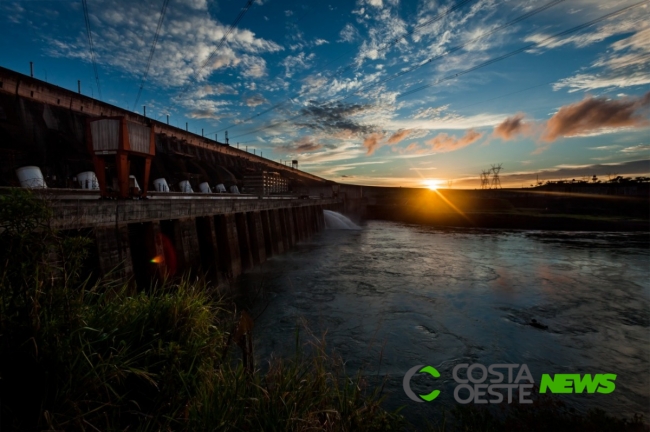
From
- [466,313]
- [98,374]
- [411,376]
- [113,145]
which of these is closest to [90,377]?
[98,374]

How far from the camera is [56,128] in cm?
2089

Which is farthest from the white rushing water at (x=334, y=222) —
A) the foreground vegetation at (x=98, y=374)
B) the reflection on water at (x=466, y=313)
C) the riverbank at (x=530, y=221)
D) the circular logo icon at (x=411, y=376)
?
the foreground vegetation at (x=98, y=374)

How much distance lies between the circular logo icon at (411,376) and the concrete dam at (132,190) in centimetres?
639

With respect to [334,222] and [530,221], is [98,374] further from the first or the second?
[530,221]

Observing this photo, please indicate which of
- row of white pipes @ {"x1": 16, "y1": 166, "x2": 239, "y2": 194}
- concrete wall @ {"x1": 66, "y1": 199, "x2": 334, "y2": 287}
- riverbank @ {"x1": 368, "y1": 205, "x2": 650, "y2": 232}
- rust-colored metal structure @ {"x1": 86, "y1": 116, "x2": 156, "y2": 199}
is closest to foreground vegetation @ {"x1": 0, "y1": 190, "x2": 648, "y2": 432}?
concrete wall @ {"x1": 66, "y1": 199, "x2": 334, "y2": 287}

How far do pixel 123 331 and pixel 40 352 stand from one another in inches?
37.8

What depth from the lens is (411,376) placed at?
7309 millimetres

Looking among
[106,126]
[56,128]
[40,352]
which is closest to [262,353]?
[40,352]

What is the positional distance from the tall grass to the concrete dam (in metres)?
0.79

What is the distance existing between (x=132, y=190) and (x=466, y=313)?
13.9 m

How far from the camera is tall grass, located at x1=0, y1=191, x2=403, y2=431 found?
3.05 m

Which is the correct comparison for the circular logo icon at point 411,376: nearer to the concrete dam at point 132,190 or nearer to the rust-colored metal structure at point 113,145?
the concrete dam at point 132,190

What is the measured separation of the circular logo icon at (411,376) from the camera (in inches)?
254

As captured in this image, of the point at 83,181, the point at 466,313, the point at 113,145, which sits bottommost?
the point at 466,313
